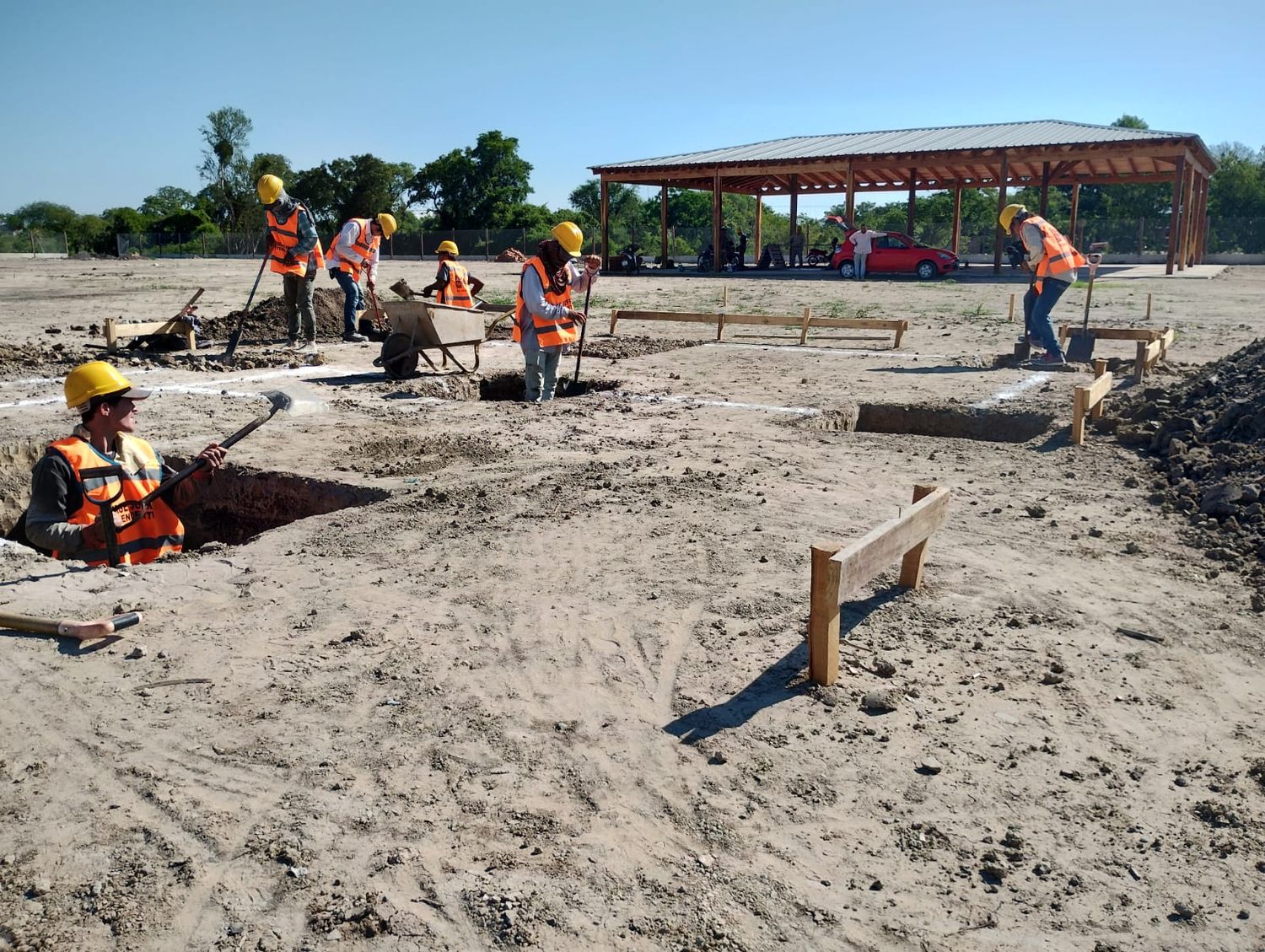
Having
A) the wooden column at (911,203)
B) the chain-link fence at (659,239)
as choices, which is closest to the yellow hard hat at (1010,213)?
the wooden column at (911,203)

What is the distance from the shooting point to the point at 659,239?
52.2m

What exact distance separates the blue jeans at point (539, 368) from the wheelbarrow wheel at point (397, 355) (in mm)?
1778

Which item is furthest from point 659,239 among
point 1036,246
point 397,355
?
point 397,355

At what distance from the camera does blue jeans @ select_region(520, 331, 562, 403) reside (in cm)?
1012

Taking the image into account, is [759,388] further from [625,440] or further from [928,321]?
[928,321]

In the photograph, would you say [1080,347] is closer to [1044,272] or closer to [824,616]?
[1044,272]

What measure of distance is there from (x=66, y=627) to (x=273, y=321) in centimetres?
1231

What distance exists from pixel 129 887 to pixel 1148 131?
32367 mm

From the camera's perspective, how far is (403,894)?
279 cm

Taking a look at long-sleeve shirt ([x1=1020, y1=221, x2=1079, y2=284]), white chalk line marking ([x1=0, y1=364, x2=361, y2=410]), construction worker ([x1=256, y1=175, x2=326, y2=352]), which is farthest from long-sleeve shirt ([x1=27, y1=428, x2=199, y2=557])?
long-sleeve shirt ([x1=1020, y1=221, x2=1079, y2=284])

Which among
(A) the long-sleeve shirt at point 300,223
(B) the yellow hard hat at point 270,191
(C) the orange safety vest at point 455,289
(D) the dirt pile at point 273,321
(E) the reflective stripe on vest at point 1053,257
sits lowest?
(D) the dirt pile at point 273,321

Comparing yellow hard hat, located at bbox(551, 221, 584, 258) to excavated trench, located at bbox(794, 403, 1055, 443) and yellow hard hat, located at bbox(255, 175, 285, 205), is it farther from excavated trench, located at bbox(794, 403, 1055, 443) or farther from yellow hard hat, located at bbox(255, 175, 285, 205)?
yellow hard hat, located at bbox(255, 175, 285, 205)

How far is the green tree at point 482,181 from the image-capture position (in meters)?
58.2

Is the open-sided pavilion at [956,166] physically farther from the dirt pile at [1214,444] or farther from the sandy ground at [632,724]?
the sandy ground at [632,724]
